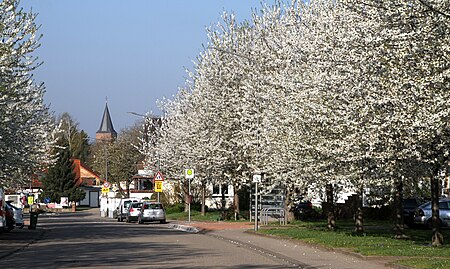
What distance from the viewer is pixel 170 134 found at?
5519 cm

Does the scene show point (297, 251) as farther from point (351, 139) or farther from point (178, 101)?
point (178, 101)

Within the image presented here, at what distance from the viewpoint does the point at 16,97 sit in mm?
26141

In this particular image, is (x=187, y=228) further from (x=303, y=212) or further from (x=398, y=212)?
(x=398, y=212)

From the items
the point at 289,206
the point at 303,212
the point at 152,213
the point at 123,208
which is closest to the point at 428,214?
the point at 289,206

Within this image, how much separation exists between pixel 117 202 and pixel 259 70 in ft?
104

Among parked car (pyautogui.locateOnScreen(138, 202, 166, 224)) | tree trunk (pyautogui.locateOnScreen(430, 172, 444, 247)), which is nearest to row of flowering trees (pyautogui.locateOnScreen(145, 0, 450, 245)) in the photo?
tree trunk (pyautogui.locateOnScreen(430, 172, 444, 247))

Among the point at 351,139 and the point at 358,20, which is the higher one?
the point at 358,20

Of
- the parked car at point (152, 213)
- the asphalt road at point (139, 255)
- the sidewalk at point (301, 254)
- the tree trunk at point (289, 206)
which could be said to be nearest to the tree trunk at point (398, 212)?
the sidewalk at point (301, 254)

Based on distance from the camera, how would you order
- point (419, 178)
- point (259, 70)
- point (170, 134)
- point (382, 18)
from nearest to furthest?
1. point (382, 18)
2. point (419, 178)
3. point (259, 70)
4. point (170, 134)

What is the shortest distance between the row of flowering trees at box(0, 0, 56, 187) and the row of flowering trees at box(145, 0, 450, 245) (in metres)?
8.39

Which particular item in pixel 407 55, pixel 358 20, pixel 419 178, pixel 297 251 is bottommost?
Answer: pixel 297 251

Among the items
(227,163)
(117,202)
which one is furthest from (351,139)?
(117,202)

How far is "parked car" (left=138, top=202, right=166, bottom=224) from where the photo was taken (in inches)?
1972

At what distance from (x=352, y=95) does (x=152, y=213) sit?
1170 inches
